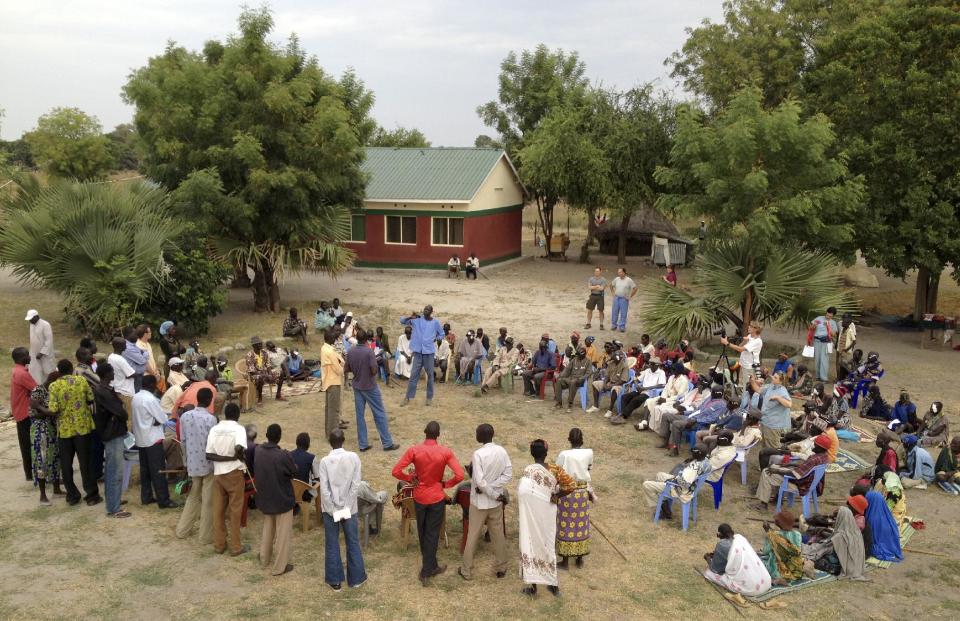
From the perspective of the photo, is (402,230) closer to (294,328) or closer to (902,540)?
(294,328)

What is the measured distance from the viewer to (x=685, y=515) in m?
8.67

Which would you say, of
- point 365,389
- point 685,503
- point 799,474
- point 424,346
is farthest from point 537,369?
point 799,474

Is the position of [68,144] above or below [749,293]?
above

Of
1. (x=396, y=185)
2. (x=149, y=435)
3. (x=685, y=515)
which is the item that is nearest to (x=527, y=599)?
(x=685, y=515)

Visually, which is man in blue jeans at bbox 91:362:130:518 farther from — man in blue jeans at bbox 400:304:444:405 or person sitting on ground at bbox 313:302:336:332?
person sitting on ground at bbox 313:302:336:332

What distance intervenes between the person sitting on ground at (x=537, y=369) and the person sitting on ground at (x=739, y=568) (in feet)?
20.5

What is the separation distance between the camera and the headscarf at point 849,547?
7629 millimetres

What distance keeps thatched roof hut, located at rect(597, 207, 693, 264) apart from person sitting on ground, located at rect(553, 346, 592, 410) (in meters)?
20.5

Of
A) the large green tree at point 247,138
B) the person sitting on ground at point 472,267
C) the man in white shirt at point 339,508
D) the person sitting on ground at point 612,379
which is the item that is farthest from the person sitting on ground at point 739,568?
the person sitting on ground at point 472,267

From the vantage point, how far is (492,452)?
7.20 meters

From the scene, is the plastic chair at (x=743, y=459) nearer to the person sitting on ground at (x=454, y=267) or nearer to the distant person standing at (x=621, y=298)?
the distant person standing at (x=621, y=298)

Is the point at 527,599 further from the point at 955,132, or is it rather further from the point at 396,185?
the point at 396,185

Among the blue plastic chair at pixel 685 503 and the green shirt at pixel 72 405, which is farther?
the blue plastic chair at pixel 685 503

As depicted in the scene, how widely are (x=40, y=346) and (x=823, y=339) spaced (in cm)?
1292
